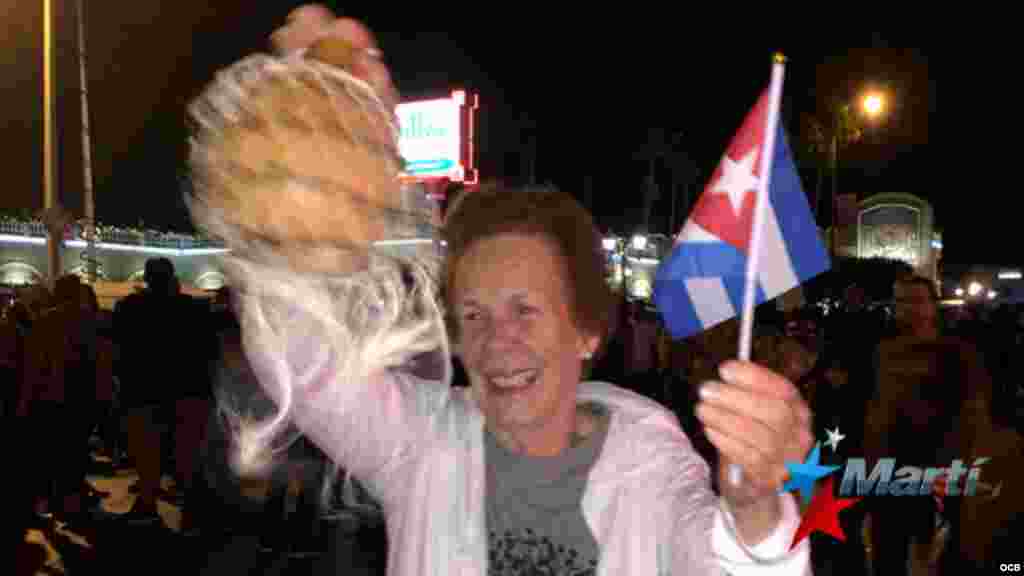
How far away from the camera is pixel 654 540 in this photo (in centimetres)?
210

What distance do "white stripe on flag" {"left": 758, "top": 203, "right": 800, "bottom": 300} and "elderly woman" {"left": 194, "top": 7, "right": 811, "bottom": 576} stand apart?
470mm

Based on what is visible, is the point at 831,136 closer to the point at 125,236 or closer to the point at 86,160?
the point at 86,160

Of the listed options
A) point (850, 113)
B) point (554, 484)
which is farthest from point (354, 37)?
point (850, 113)

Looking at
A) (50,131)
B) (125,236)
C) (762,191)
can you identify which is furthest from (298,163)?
(125,236)

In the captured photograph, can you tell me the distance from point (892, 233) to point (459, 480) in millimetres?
51481

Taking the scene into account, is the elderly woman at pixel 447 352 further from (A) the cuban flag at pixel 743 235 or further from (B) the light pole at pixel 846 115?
(B) the light pole at pixel 846 115

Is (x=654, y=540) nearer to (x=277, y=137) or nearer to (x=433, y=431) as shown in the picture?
(x=433, y=431)

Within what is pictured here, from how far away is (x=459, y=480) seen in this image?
2.18m

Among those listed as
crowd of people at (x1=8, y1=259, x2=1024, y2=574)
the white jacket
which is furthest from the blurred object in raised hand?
crowd of people at (x1=8, y1=259, x2=1024, y2=574)

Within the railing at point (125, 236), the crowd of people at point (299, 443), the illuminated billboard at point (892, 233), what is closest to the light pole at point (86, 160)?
the crowd of people at point (299, 443)

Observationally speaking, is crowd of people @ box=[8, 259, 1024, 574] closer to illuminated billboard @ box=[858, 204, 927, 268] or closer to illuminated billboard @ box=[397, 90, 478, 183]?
illuminated billboard @ box=[397, 90, 478, 183]

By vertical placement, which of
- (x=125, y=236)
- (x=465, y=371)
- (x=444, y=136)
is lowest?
(x=125, y=236)

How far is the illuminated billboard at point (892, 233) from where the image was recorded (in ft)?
159

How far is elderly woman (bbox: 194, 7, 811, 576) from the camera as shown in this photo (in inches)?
76.0
